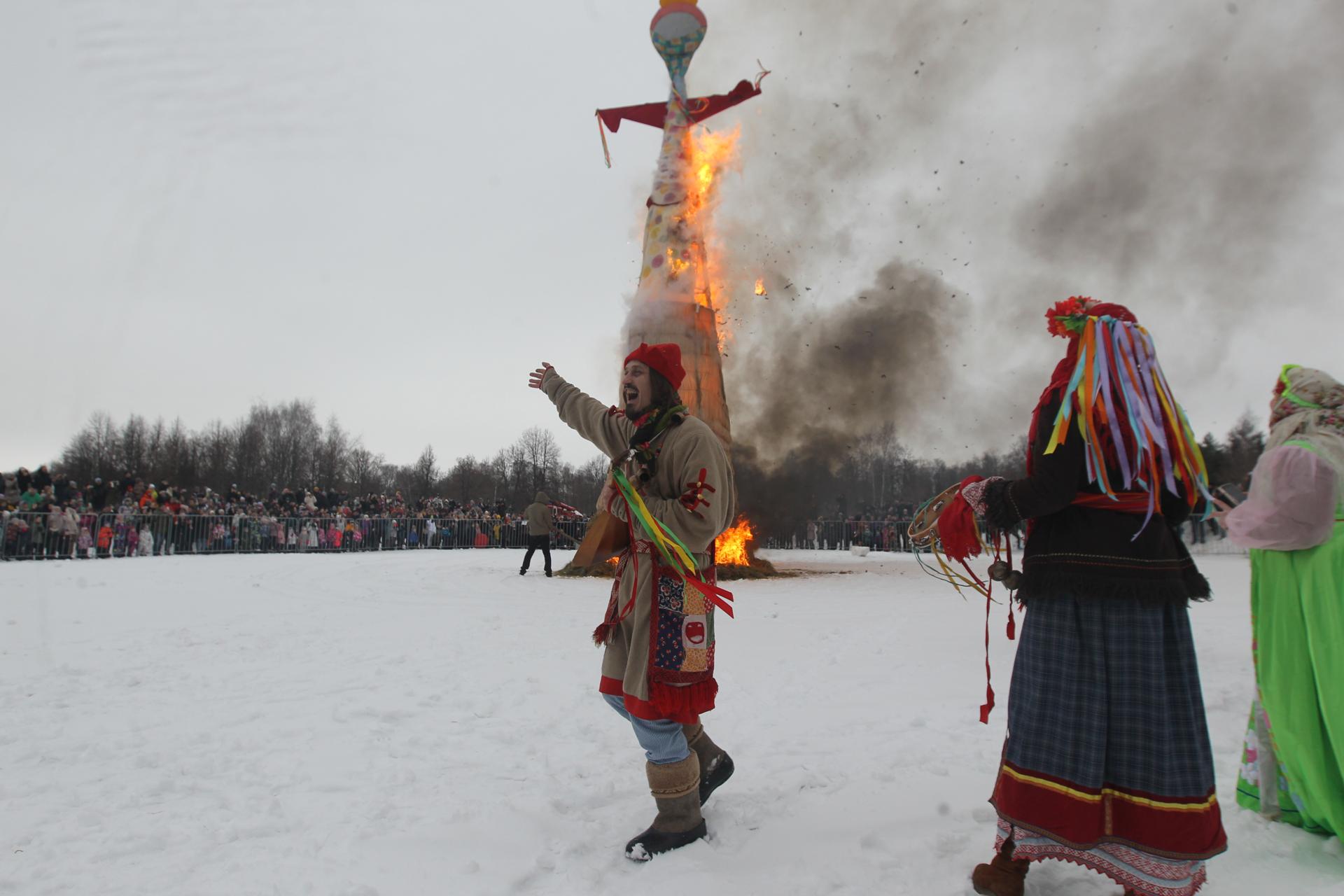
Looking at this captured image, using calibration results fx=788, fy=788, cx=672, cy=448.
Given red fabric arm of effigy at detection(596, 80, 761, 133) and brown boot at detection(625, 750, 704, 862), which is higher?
red fabric arm of effigy at detection(596, 80, 761, 133)

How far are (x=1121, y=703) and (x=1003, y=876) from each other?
0.66m

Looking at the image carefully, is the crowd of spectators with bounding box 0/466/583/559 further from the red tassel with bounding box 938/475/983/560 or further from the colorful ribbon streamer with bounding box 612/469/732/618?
the red tassel with bounding box 938/475/983/560

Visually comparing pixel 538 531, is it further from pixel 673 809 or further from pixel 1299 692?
pixel 1299 692

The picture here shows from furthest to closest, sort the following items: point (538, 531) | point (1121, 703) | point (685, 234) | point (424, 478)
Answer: point (424, 478)
point (538, 531)
point (685, 234)
point (1121, 703)

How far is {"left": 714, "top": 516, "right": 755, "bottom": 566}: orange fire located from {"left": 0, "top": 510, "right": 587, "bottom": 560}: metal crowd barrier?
294 cm

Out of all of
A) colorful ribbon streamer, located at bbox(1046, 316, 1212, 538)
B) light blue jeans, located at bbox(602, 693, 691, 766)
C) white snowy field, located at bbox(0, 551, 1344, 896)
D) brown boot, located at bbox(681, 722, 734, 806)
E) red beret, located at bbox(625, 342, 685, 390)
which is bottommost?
white snowy field, located at bbox(0, 551, 1344, 896)

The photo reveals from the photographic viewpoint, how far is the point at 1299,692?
2.88 meters

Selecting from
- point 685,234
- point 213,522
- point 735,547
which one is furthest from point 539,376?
point 213,522

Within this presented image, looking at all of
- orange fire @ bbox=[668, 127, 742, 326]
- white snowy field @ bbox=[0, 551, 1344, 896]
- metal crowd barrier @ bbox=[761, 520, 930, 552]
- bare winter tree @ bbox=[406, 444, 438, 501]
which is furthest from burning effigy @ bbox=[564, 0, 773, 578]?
bare winter tree @ bbox=[406, 444, 438, 501]

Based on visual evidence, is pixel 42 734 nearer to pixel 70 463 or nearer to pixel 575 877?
pixel 575 877

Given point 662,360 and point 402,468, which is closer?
point 662,360

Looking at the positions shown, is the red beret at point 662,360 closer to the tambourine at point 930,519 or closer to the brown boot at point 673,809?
the tambourine at point 930,519

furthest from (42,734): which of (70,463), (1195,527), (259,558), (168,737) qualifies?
(70,463)

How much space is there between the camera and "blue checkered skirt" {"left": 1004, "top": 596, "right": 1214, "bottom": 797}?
2.31 meters
